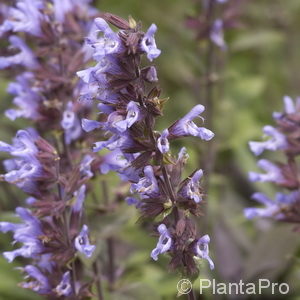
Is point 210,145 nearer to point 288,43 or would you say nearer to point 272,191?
point 272,191

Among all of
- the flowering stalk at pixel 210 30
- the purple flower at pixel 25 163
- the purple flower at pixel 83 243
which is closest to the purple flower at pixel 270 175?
the flowering stalk at pixel 210 30

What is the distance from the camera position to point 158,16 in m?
3.80

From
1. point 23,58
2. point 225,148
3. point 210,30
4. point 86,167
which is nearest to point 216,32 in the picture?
point 210,30

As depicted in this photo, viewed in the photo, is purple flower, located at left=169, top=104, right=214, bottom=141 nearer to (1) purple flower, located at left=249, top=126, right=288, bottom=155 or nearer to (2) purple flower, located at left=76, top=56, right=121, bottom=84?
(2) purple flower, located at left=76, top=56, right=121, bottom=84

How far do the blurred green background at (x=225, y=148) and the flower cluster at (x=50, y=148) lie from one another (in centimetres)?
26

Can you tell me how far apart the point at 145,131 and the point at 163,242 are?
0.30 metres

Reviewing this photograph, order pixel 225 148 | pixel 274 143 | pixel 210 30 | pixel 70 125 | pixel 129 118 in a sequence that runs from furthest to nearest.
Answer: pixel 225 148 < pixel 210 30 < pixel 274 143 < pixel 70 125 < pixel 129 118

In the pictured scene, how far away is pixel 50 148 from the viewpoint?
1831 mm

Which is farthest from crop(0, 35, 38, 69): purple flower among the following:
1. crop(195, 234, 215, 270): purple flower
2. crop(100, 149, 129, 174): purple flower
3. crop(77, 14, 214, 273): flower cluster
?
crop(195, 234, 215, 270): purple flower

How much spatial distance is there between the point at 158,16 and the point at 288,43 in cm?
99

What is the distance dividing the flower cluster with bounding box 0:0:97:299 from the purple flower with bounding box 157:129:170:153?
0.42 metres

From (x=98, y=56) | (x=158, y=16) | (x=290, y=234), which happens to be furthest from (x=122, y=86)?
(x=158, y=16)

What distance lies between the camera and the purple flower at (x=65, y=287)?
1834mm

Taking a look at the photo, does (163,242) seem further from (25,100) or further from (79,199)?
(25,100)
